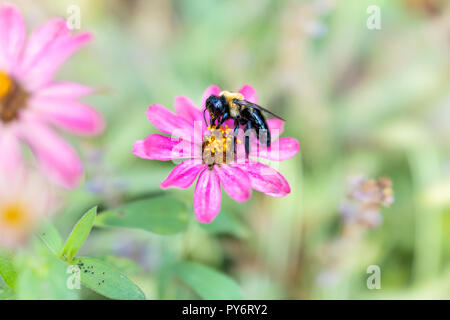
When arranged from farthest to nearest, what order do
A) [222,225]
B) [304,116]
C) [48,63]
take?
[304,116] < [222,225] < [48,63]

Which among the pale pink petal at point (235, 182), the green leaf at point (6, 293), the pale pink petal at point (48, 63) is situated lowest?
the green leaf at point (6, 293)

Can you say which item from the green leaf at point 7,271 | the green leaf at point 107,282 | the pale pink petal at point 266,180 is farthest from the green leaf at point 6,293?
the pale pink petal at point 266,180

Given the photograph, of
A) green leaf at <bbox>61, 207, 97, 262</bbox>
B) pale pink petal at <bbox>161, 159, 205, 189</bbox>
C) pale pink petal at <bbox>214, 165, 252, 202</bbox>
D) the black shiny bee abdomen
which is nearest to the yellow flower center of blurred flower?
green leaf at <bbox>61, 207, 97, 262</bbox>

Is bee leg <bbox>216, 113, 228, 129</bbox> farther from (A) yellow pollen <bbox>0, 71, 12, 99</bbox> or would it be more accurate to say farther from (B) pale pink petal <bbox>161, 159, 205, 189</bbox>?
(A) yellow pollen <bbox>0, 71, 12, 99</bbox>

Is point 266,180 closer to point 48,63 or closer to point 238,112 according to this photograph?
point 238,112

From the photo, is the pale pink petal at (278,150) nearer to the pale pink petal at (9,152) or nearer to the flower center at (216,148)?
the flower center at (216,148)

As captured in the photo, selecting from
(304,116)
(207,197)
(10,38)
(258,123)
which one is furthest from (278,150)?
(304,116)

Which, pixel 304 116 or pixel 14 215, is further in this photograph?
pixel 304 116
